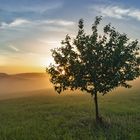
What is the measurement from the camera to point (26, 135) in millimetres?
31672

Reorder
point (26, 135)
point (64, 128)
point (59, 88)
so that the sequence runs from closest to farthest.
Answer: point (26, 135)
point (64, 128)
point (59, 88)

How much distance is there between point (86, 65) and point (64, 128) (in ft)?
22.3

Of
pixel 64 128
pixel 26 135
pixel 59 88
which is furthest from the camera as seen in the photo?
pixel 59 88

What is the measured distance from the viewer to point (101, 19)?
1435 inches

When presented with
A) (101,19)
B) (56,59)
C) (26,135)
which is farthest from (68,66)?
(26,135)

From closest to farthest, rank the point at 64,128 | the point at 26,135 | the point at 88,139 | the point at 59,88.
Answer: the point at 88,139 → the point at 26,135 → the point at 64,128 → the point at 59,88

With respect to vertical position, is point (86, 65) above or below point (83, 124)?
above

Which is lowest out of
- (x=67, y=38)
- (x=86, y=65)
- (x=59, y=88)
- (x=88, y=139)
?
(x=88, y=139)

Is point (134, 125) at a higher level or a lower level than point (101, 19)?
lower

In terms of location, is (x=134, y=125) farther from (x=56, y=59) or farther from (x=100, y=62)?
(x=56, y=59)

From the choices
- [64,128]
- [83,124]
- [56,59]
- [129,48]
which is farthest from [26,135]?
[129,48]

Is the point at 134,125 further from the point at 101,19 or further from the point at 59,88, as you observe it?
the point at 101,19

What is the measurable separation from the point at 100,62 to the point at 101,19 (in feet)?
15.6

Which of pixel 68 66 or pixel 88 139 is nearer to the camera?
pixel 88 139
